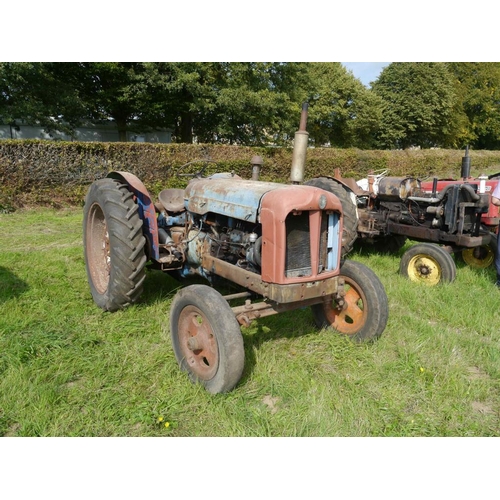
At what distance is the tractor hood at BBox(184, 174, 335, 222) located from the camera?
2.73 metres

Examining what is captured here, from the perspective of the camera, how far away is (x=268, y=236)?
2719mm

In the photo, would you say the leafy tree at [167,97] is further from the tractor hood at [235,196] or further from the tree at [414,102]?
the tractor hood at [235,196]

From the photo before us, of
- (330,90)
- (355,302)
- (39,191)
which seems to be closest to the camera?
(355,302)

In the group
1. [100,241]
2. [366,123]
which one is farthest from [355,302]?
[366,123]

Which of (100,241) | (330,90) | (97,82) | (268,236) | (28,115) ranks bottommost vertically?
(100,241)

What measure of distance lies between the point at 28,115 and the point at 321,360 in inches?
632

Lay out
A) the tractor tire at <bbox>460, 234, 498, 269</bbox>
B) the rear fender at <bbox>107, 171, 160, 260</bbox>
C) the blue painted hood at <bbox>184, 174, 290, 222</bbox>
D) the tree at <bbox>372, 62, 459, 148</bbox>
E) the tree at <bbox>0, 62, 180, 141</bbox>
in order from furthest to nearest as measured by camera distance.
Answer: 1. the tree at <bbox>372, 62, 459, 148</bbox>
2. the tree at <bbox>0, 62, 180, 141</bbox>
3. the tractor tire at <bbox>460, 234, 498, 269</bbox>
4. the rear fender at <bbox>107, 171, 160, 260</bbox>
5. the blue painted hood at <bbox>184, 174, 290, 222</bbox>

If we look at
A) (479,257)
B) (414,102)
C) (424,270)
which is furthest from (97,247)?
(414,102)

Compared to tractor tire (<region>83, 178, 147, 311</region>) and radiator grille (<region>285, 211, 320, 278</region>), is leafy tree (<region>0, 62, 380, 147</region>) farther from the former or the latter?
radiator grille (<region>285, 211, 320, 278</region>)

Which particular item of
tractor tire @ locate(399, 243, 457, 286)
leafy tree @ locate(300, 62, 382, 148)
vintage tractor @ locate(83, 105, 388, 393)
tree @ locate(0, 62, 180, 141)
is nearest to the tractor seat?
vintage tractor @ locate(83, 105, 388, 393)

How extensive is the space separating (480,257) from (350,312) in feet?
12.1

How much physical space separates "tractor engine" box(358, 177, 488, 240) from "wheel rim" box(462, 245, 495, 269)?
26.2 inches

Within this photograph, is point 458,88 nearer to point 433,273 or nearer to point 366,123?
point 366,123

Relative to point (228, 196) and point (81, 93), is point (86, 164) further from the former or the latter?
point (81, 93)
